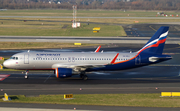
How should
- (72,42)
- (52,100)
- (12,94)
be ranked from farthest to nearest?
(72,42), (12,94), (52,100)

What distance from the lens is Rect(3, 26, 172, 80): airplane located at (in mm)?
39125

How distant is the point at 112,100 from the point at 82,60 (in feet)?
38.3

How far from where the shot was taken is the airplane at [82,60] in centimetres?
3912

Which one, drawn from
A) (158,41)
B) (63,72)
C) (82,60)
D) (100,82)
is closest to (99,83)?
(100,82)

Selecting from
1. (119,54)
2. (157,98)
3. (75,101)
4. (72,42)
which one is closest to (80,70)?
(119,54)

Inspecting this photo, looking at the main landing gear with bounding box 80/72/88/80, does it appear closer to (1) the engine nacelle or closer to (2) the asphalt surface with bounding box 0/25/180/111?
(2) the asphalt surface with bounding box 0/25/180/111

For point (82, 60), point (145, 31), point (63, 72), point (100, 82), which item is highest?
point (145, 31)

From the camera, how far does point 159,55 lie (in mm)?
41125

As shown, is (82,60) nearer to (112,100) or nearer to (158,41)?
(112,100)

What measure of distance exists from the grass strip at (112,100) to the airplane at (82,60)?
297 inches

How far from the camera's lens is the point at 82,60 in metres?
40.0

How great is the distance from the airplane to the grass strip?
7.55 metres

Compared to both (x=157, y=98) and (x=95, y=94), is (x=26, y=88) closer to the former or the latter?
(x=95, y=94)

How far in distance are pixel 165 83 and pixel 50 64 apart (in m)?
19.2
